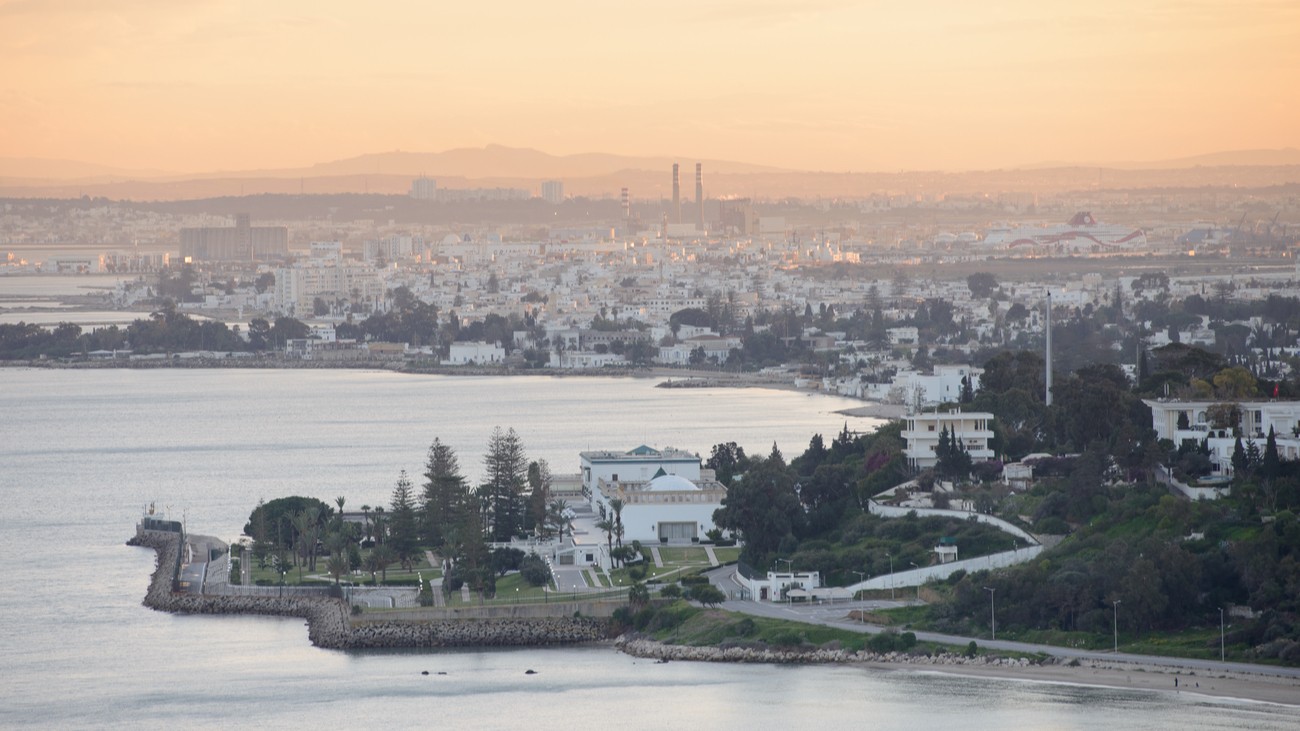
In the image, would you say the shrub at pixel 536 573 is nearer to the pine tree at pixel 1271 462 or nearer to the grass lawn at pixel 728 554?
the grass lawn at pixel 728 554

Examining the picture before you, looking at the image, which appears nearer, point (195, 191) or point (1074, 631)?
point (1074, 631)

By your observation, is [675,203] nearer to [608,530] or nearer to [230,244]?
[230,244]

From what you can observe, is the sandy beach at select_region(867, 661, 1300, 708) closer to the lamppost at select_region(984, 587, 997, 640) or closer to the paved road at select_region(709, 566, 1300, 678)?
the paved road at select_region(709, 566, 1300, 678)

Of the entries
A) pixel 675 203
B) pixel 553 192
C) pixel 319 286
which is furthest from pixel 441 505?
pixel 553 192

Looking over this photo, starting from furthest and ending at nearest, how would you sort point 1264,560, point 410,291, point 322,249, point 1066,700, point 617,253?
point 322,249
point 617,253
point 410,291
point 1264,560
point 1066,700

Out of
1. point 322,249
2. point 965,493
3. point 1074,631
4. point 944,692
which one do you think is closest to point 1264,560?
point 1074,631

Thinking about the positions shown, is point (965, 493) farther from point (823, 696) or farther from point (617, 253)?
point (617, 253)
